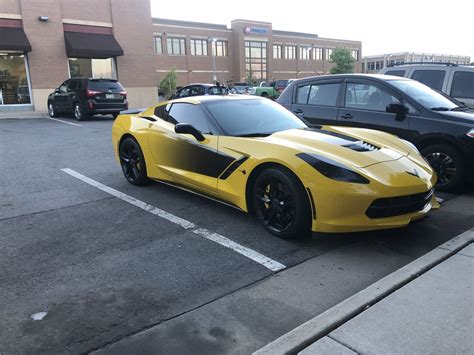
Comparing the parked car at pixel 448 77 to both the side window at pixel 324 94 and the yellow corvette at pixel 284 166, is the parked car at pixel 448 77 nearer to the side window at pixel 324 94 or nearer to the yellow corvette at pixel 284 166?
the side window at pixel 324 94

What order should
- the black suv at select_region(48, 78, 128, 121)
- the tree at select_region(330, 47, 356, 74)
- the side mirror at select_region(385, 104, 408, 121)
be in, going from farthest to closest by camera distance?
the tree at select_region(330, 47, 356, 74), the black suv at select_region(48, 78, 128, 121), the side mirror at select_region(385, 104, 408, 121)

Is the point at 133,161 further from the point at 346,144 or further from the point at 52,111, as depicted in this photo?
the point at 52,111

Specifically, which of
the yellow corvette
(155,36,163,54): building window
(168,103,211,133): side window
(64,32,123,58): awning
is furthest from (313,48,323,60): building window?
the yellow corvette

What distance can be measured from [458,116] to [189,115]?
3737 millimetres

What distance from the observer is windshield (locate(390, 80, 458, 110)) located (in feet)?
20.7

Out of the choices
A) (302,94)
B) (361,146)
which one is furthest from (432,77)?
(361,146)

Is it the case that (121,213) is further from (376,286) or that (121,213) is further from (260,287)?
(376,286)

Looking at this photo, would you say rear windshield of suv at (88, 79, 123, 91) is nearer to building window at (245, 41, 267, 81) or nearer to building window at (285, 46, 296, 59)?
building window at (245, 41, 267, 81)

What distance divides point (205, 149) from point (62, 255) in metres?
1.90

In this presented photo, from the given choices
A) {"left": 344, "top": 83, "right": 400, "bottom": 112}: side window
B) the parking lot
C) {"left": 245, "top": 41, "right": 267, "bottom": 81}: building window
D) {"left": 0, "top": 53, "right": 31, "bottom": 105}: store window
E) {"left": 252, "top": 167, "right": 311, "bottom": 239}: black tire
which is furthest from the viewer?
{"left": 245, "top": 41, "right": 267, "bottom": 81}: building window

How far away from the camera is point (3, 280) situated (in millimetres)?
3510

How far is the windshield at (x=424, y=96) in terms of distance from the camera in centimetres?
630

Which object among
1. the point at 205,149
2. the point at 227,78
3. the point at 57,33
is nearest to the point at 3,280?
the point at 205,149

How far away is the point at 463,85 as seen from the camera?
8688mm
